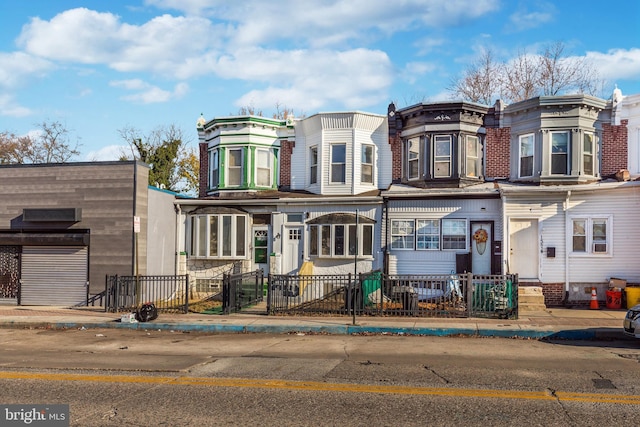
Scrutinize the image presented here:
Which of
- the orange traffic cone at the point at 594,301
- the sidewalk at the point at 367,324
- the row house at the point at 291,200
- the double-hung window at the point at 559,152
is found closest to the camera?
the sidewalk at the point at 367,324

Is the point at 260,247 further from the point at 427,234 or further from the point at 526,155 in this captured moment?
the point at 526,155

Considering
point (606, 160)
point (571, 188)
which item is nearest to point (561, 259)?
point (571, 188)

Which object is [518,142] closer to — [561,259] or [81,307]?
[561,259]

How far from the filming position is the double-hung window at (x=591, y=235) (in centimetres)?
2047

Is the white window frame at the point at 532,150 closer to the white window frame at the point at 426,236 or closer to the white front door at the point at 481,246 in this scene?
the white front door at the point at 481,246

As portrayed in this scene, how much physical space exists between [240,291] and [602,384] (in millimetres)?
12391

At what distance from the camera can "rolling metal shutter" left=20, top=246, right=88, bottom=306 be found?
2191 cm

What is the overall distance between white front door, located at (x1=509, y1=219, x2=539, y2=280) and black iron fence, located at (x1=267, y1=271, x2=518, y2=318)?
139 inches

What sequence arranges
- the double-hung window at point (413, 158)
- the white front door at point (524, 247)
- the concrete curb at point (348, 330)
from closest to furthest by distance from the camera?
the concrete curb at point (348, 330)
the white front door at point (524, 247)
the double-hung window at point (413, 158)

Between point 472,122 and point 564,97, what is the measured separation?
3.52 metres

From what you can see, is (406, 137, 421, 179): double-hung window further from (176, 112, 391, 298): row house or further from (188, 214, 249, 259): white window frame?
(188, 214, 249, 259): white window frame

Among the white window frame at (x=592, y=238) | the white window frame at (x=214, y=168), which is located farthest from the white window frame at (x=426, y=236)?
the white window frame at (x=214, y=168)

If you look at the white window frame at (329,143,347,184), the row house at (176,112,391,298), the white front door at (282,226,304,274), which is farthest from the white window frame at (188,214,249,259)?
the white window frame at (329,143,347,184)

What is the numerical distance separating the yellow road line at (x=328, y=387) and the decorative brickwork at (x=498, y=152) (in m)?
16.5
